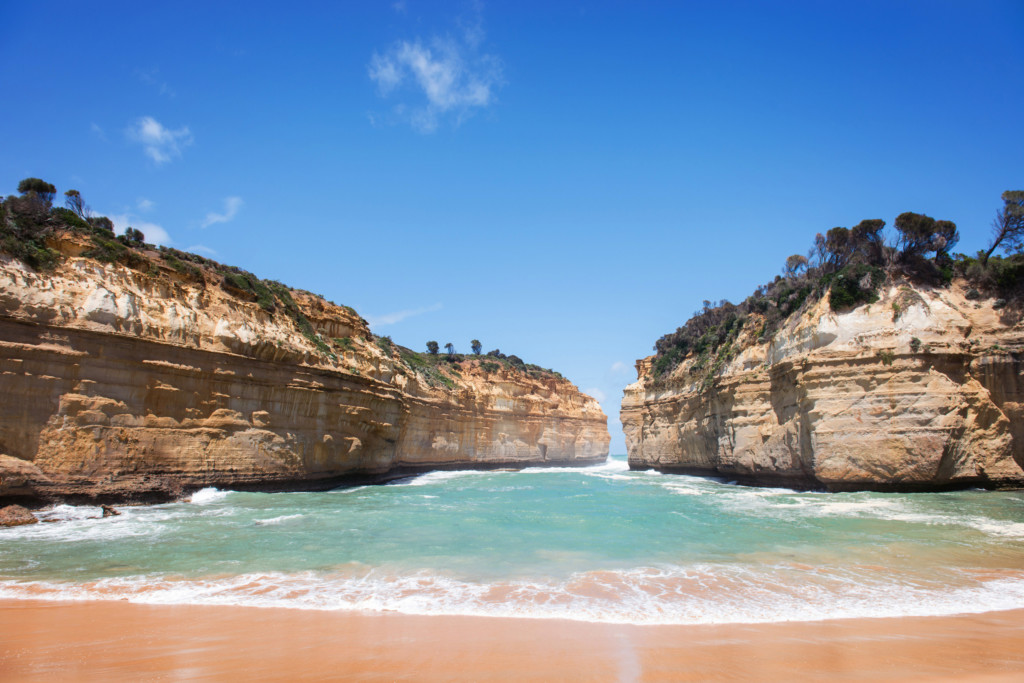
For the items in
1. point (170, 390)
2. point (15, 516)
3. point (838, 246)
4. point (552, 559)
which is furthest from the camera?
point (838, 246)

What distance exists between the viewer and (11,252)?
43.1 feet

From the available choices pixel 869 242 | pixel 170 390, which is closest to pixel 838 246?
pixel 869 242

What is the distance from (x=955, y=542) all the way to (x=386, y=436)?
2113 centimetres

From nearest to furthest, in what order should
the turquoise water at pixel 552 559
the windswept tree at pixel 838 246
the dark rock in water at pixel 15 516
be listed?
the turquoise water at pixel 552 559 → the dark rock in water at pixel 15 516 → the windswept tree at pixel 838 246

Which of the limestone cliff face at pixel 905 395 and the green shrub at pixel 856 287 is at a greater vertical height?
the green shrub at pixel 856 287

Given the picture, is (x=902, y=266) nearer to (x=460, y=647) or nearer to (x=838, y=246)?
(x=838, y=246)

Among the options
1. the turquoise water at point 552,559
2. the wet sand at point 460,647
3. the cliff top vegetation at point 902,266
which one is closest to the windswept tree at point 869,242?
the cliff top vegetation at point 902,266

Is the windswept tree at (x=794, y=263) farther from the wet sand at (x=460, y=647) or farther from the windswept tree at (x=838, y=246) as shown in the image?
the wet sand at (x=460, y=647)

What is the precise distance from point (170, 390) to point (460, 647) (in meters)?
14.0

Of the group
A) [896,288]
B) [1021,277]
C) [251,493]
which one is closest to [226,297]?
[251,493]

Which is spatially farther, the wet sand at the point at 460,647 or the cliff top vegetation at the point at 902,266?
the cliff top vegetation at the point at 902,266

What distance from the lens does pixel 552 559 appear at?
8969 mm

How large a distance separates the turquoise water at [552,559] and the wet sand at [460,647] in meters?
0.47

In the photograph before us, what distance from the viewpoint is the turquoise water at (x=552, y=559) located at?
6750mm
